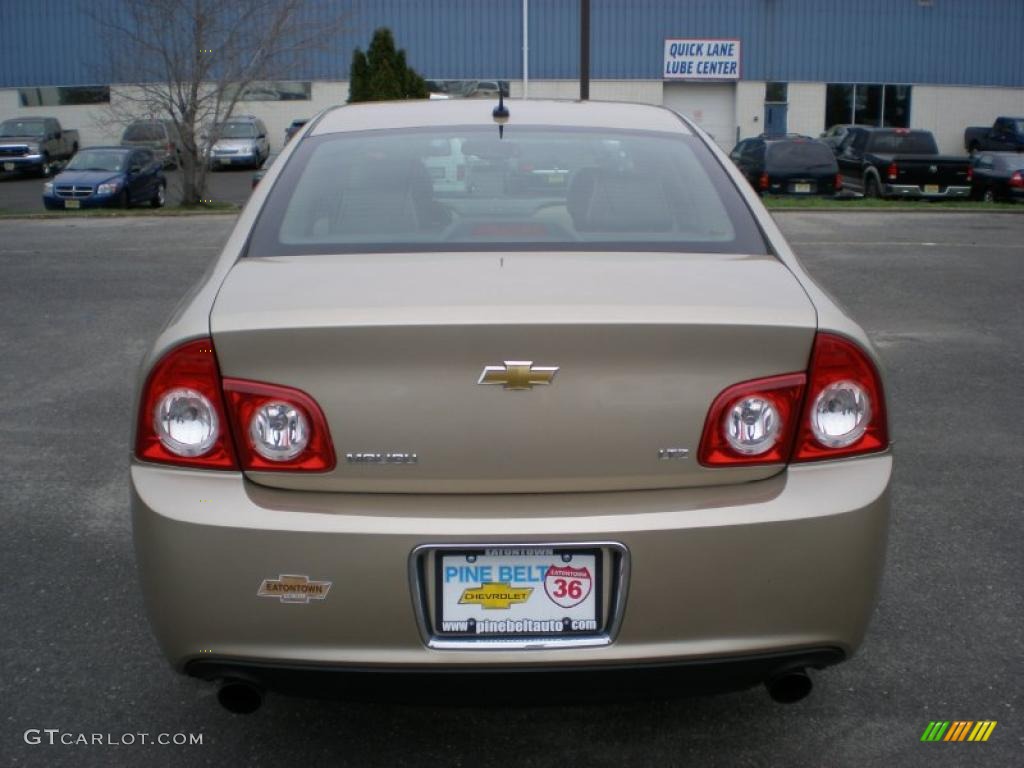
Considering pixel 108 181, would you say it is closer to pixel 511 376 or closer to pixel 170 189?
pixel 170 189

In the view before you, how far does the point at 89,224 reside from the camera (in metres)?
17.5

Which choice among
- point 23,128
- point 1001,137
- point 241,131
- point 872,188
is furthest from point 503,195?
point 1001,137

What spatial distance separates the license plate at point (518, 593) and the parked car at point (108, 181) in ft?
68.7

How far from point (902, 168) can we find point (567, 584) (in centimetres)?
2222

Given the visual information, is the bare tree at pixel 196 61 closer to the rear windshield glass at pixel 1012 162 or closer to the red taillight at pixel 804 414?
the rear windshield glass at pixel 1012 162

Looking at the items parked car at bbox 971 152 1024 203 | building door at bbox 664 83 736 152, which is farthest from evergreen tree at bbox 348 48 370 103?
building door at bbox 664 83 736 152

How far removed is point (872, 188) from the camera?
2416 cm

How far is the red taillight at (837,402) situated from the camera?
2590 millimetres

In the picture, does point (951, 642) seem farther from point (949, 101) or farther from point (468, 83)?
point (949, 101)

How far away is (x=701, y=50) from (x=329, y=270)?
40.0 meters

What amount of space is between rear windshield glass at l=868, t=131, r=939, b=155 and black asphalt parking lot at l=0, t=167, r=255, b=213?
13.2 metres

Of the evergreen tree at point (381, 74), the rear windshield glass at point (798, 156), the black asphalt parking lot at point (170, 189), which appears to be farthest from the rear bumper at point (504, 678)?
the evergreen tree at point (381, 74)

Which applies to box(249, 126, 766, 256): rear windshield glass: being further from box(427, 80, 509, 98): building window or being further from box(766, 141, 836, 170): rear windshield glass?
box(427, 80, 509, 98): building window

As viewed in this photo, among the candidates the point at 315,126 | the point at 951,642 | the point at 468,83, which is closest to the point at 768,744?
the point at 951,642
